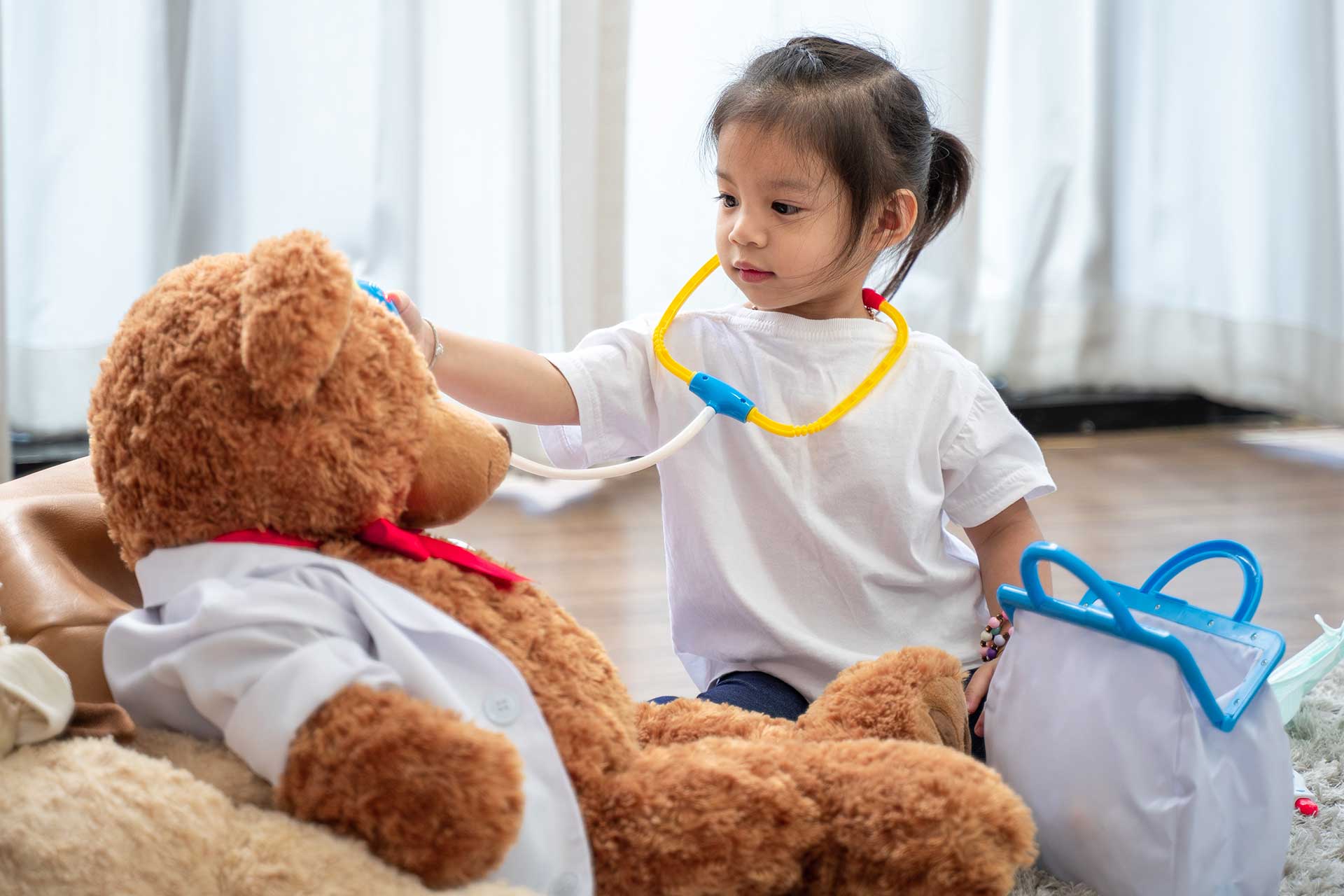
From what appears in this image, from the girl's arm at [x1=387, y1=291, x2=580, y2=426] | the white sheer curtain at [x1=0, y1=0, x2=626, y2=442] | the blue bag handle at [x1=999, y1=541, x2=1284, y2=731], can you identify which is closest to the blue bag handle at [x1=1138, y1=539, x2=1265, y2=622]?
the blue bag handle at [x1=999, y1=541, x2=1284, y2=731]

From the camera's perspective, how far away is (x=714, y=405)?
1081mm

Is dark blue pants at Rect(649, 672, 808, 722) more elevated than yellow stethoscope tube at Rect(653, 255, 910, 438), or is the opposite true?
yellow stethoscope tube at Rect(653, 255, 910, 438)

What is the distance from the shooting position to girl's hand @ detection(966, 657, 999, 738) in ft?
3.66

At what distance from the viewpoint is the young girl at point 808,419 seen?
1115 mm

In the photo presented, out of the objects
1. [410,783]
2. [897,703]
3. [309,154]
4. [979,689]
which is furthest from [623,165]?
[410,783]

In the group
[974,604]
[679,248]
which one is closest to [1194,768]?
[974,604]

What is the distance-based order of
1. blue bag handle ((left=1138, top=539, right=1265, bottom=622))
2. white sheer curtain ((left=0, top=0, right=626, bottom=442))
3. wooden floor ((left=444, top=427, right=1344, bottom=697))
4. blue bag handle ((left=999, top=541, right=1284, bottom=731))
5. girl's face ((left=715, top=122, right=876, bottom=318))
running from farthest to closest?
white sheer curtain ((left=0, top=0, right=626, bottom=442)), wooden floor ((left=444, top=427, right=1344, bottom=697)), girl's face ((left=715, top=122, right=876, bottom=318)), blue bag handle ((left=1138, top=539, right=1265, bottom=622)), blue bag handle ((left=999, top=541, right=1284, bottom=731))

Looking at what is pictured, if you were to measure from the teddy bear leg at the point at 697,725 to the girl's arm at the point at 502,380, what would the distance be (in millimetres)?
291

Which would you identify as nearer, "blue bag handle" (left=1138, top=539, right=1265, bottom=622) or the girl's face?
"blue bag handle" (left=1138, top=539, right=1265, bottom=622)

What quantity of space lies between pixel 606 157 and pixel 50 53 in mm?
867

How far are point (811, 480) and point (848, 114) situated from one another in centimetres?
32

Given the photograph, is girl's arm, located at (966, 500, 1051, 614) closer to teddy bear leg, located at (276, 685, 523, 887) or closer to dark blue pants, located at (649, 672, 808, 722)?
dark blue pants, located at (649, 672, 808, 722)

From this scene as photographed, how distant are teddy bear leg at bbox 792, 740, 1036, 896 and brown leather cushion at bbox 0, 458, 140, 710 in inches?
17.7

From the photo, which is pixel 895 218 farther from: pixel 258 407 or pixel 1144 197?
pixel 1144 197
